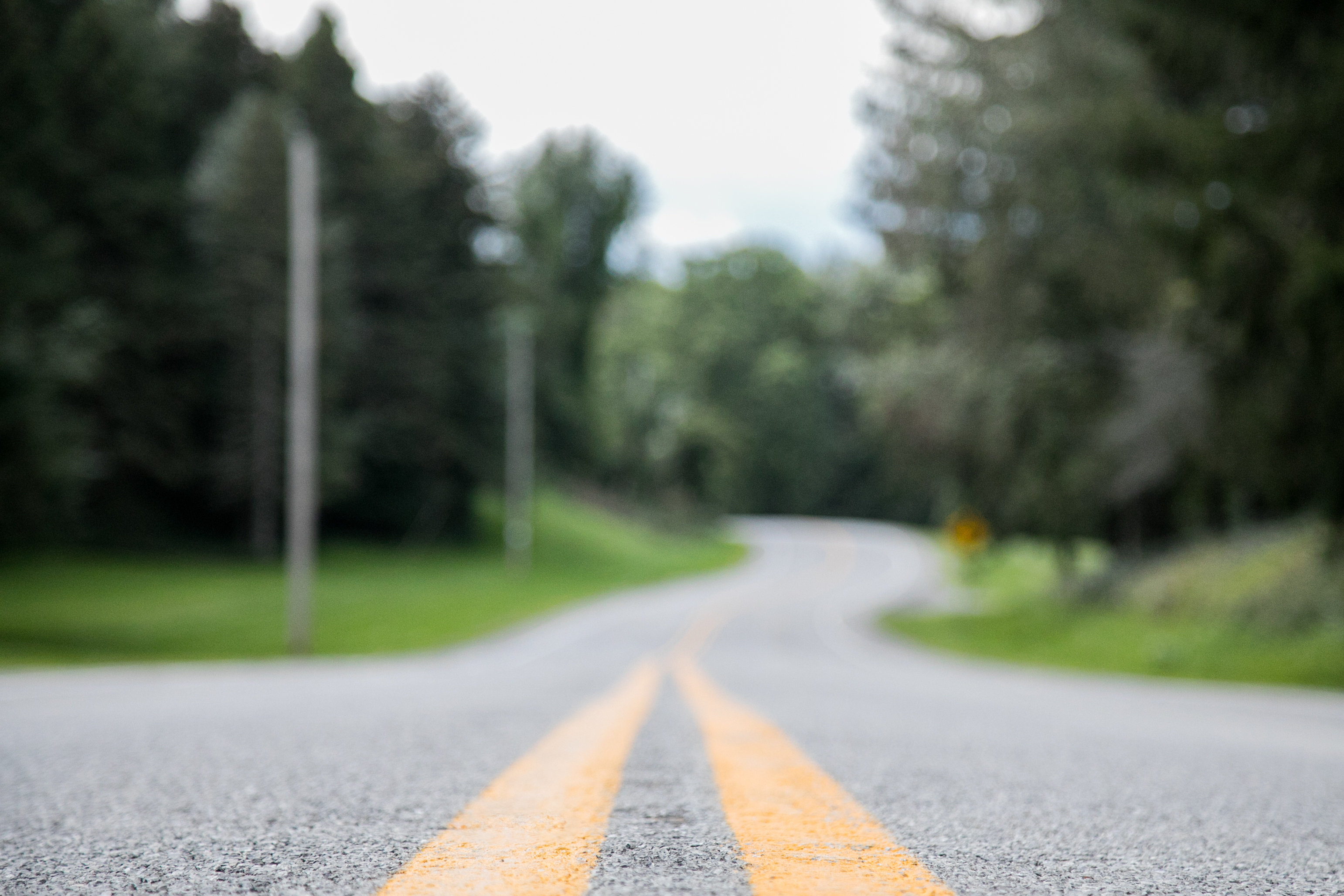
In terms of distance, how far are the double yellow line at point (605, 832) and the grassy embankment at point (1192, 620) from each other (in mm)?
12901

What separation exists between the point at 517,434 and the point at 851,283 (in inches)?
640

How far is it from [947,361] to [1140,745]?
20114mm

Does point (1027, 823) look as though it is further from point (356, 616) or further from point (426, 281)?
point (426, 281)

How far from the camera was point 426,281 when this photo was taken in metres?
43.1

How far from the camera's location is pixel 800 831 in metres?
2.14

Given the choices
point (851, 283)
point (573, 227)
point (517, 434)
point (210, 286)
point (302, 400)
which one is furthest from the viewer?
point (573, 227)

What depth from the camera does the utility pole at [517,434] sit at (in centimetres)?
3903

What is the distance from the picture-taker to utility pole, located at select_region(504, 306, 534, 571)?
39031 millimetres

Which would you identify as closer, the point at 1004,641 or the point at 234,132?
the point at 1004,641

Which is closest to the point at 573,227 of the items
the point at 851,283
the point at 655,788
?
the point at 851,283

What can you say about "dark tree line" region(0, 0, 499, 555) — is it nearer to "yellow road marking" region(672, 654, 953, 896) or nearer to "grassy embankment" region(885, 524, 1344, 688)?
"yellow road marking" region(672, 654, 953, 896)

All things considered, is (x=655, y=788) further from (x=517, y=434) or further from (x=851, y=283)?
(x=517, y=434)

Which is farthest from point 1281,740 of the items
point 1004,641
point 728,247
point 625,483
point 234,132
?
point 728,247

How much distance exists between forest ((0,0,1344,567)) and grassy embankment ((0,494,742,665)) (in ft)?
6.81
